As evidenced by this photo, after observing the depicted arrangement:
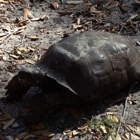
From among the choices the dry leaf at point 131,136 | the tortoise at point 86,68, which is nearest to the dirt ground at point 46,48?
the dry leaf at point 131,136

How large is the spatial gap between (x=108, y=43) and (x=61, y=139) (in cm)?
102

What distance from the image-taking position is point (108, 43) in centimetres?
384

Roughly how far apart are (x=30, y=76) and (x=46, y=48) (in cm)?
116

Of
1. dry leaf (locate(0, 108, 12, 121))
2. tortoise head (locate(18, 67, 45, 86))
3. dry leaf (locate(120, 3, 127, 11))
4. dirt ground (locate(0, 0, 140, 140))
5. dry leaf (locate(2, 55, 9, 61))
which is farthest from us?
dry leaf (locate(120, 3, 127, 11))

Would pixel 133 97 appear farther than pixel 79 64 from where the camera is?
Yes

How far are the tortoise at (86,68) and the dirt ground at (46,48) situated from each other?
0.18 meters

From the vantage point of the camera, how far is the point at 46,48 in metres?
4.66

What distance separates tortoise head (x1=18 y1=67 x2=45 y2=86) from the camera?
3.51 meters

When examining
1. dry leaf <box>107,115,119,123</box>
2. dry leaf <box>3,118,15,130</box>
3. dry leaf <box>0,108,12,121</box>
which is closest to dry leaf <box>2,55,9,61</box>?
dry leaf <box>0,108,12,121</box>

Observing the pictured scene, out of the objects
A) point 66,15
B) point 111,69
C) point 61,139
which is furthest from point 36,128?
point 66,15

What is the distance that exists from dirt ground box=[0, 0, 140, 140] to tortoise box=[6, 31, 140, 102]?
0.58 ft

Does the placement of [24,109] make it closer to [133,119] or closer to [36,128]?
[36,128]

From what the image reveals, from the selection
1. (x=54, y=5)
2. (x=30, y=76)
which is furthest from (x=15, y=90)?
(x=54, y=5)

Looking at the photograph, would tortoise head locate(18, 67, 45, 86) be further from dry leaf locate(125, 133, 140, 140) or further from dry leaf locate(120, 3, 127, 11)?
dry leaf locate(120, 3, 127, 11)
